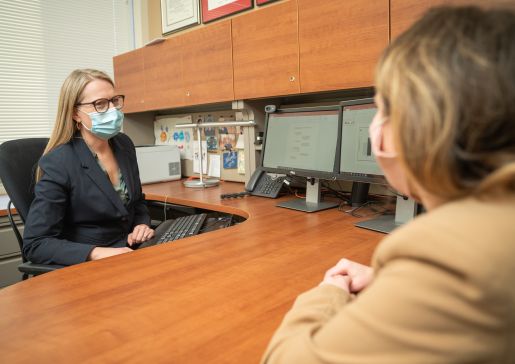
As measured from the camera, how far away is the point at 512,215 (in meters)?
0.37

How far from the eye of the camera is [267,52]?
1936 mm

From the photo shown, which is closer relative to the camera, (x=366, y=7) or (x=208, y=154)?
(x=366, y=7)

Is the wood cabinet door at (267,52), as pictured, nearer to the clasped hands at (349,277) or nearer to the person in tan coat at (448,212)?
the clasped hands at (349,277)

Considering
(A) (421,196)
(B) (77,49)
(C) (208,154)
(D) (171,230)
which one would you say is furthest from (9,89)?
(A) (421,196)

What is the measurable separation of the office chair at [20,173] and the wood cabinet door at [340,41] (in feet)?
4.00

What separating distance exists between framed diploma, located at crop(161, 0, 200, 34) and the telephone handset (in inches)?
57.8

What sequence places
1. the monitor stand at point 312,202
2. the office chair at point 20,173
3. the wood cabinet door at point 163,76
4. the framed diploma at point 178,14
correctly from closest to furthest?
the office chair at point 20,173
the monitor stand at point 312,202
the wood cabinet door at point 163,76
the framed diploma at point 178,14

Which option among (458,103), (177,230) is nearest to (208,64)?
(177,230)

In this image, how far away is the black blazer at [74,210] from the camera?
1420 mm

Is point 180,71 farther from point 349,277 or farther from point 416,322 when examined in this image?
point 416,322

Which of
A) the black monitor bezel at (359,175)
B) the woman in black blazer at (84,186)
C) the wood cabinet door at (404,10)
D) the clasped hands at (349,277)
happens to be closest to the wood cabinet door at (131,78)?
the woman in black blazer at (84,186)

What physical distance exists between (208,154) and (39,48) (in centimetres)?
162

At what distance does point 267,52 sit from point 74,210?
3.77ft

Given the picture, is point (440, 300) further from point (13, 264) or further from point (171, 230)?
point (13, 264)
